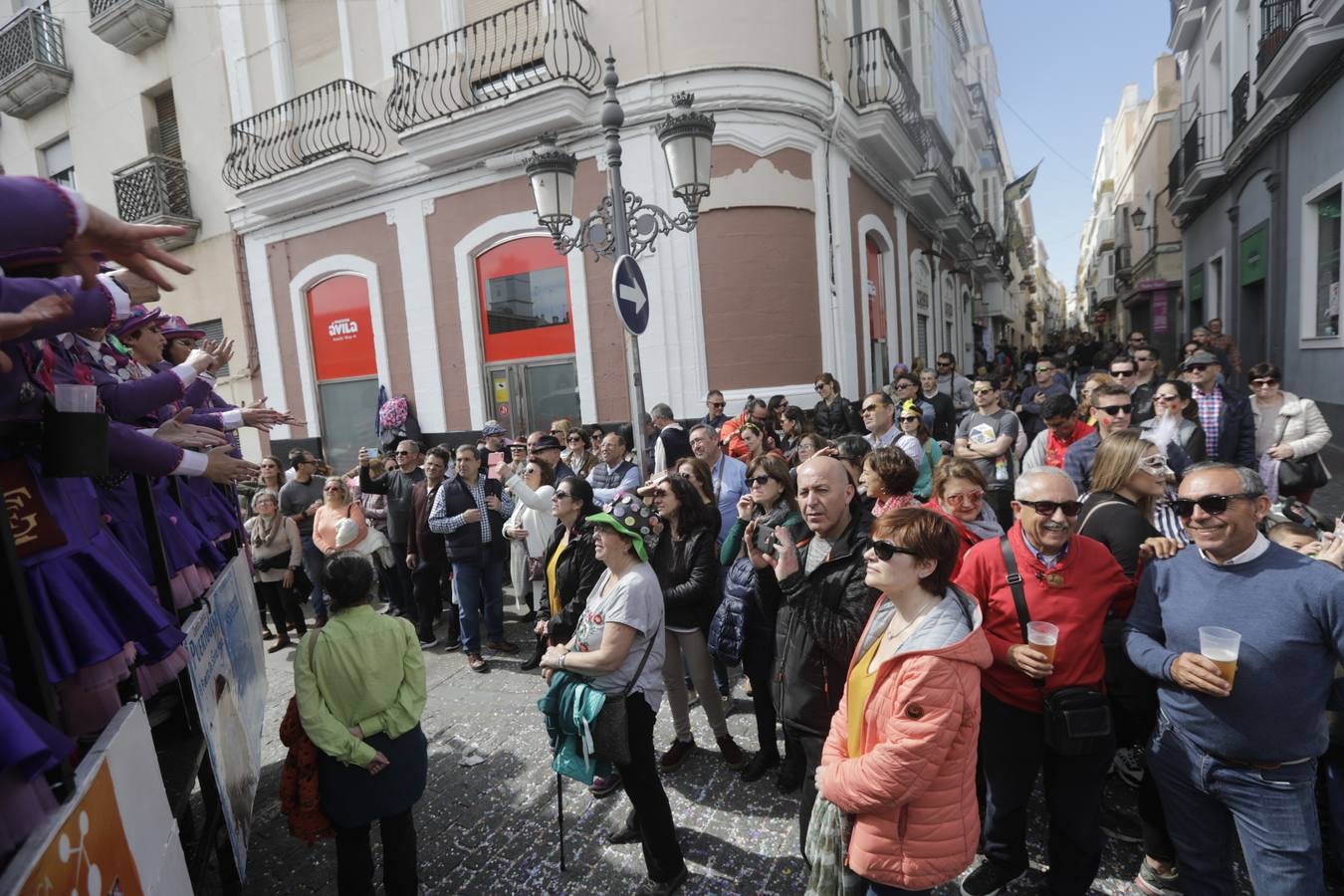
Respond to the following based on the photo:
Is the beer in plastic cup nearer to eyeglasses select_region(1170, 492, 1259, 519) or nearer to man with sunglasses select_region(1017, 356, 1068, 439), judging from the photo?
eyeglasses select_region(1170, 492, 1259, 519)

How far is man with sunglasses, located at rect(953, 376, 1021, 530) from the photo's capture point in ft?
17.8

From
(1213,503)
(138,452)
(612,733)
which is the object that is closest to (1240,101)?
(1213,503)

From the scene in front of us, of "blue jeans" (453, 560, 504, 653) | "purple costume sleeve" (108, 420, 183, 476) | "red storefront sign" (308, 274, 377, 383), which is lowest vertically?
"blue jeans" (453, 560, 504, 653)

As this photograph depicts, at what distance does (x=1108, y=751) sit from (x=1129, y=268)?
36.9m

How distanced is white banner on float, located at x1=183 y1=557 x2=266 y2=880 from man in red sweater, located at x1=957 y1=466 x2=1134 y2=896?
9.60ft

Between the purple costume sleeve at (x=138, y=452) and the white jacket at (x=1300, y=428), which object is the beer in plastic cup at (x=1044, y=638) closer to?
the purple costume sleeve at (x=138, y=452)

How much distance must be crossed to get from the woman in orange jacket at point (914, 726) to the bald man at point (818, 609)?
0.37 metres

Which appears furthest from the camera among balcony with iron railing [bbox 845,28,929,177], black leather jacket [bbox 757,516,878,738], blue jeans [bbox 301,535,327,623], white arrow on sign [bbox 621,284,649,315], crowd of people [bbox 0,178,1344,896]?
balcony with iron railing [bbox 845,28,929,177]

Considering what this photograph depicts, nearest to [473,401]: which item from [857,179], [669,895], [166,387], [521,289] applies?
[521,289]

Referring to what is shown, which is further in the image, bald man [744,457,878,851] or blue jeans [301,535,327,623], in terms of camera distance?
blue jeans [301,535,327,623]

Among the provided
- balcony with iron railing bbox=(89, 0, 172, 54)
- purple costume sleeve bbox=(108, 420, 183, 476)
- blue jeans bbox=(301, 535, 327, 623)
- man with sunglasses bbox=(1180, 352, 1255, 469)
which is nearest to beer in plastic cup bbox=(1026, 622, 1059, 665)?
purple costume sleeve bbox=(108, 420, 183, 476)

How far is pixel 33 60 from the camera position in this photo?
46.8 feet

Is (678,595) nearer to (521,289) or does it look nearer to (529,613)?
(529,613)

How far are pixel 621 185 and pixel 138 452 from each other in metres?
4.10
